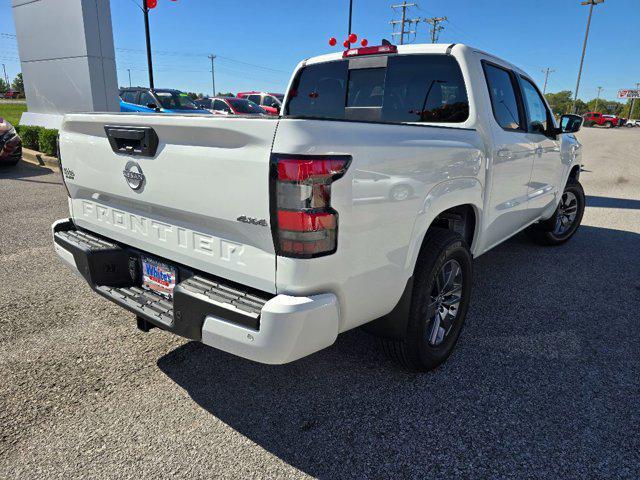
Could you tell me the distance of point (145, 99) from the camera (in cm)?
1376

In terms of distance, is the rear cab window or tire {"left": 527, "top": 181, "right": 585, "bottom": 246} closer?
the rear cab window

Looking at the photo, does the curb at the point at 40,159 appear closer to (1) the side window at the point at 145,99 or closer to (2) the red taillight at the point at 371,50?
(1) the side window at the point at 145,99

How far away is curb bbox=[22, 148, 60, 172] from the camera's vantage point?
1005 centimetres

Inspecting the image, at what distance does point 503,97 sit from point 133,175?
2.80 metres

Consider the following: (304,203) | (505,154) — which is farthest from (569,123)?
(304,203)

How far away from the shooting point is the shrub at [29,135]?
1108 cm

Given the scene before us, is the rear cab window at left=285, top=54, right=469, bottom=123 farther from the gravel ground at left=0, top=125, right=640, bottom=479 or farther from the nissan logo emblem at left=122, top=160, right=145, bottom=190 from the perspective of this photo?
the gravel ground at left=0, top=125, right=640, bottom=479

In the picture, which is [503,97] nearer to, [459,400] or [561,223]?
[459,400]

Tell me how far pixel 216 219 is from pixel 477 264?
11.7 feet

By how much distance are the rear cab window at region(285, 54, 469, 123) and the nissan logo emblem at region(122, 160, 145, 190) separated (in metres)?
1.29

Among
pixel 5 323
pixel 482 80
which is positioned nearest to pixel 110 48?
pixel 5 323

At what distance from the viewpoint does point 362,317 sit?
2123 millimetres

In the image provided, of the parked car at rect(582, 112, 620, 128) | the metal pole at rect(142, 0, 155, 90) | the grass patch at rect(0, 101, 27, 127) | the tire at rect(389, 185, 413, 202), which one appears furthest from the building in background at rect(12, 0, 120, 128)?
the parked car at rect(582, 112, 620, 128)

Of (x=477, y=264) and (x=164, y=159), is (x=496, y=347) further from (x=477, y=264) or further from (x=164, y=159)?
(x=164, y=159)
